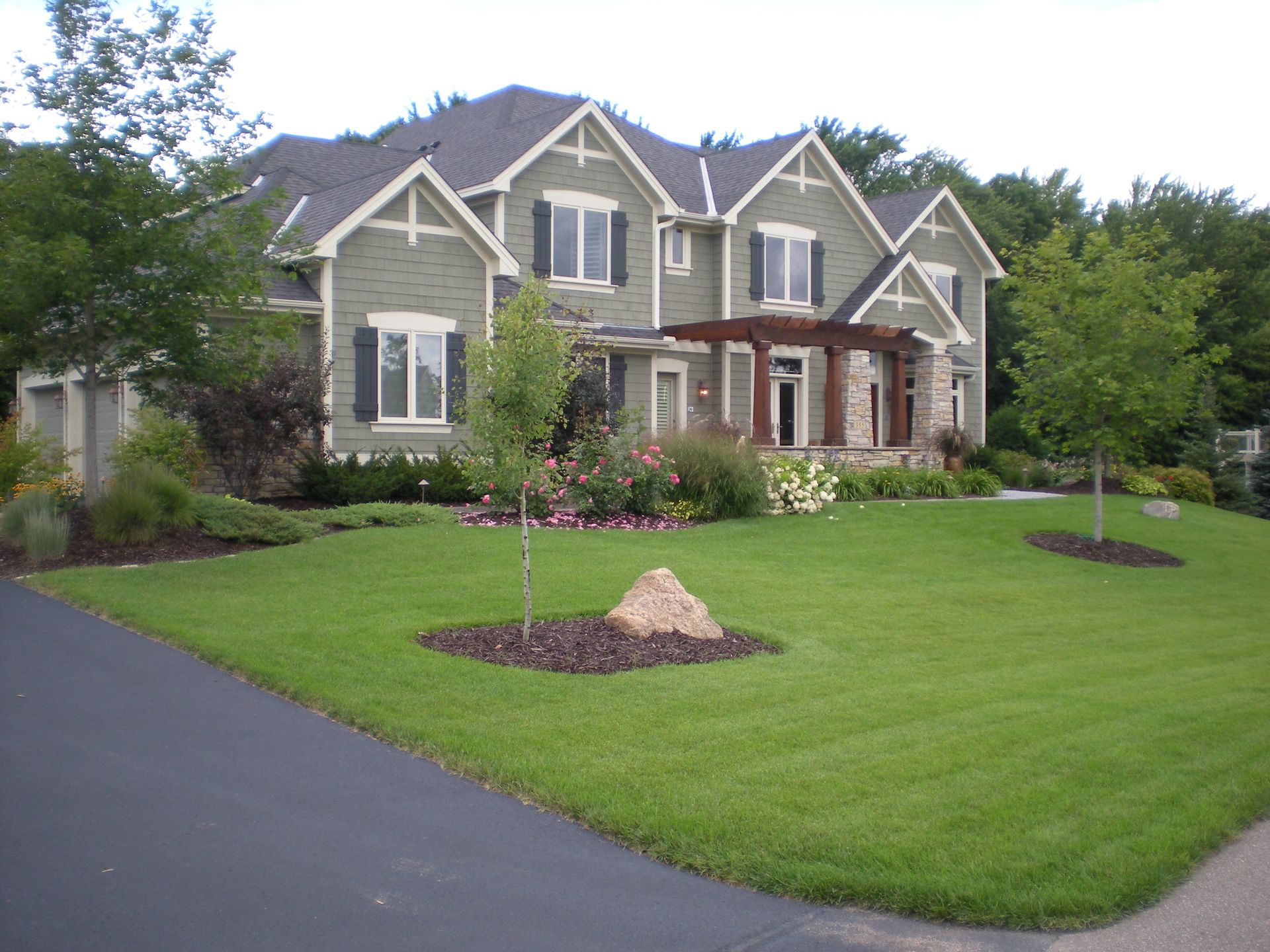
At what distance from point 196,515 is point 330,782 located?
363 inches

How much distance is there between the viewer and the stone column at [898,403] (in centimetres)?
2661

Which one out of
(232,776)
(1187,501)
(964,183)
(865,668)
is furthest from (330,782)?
(964,183)

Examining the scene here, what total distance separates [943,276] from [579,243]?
44.0 ft

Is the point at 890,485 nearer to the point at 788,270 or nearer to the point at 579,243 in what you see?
the point at 788,270

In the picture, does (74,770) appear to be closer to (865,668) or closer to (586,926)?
(586,926)

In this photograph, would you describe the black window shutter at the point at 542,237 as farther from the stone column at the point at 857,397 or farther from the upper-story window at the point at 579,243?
the stone column at the point at 857,397

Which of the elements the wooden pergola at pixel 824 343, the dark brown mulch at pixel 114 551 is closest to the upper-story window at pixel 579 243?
the wooden pergola at pixel 824 343

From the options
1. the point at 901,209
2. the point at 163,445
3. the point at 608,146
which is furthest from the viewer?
the point at 901,209

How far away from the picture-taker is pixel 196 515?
1417 centimetres

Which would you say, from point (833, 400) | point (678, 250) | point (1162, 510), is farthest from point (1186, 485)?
point (678, 250)

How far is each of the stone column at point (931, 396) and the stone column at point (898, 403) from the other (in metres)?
0.49

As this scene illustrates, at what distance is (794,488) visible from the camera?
18594 millimetres

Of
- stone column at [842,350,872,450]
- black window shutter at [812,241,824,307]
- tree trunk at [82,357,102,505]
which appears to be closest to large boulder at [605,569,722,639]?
tree trunk at [82,357,102,505]

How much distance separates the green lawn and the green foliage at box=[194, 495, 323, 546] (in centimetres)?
49
